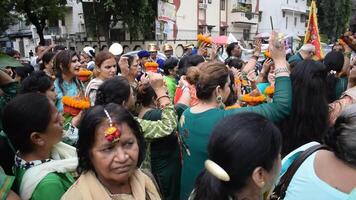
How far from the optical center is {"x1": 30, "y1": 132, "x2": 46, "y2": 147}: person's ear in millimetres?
2018

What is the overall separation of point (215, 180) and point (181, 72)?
12.2 feet

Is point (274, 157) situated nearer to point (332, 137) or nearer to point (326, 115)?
point (332, 137)

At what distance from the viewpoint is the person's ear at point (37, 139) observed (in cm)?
202

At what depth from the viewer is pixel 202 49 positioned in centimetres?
633

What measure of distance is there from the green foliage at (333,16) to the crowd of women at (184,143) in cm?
3767

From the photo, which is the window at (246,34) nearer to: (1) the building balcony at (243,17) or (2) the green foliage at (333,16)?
(1) the building balcony at (243,17)

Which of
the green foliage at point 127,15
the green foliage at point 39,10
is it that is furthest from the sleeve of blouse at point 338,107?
the green foliage at point 39,10

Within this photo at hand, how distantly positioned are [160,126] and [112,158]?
1.09 m

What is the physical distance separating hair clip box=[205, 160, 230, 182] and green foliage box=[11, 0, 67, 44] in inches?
802

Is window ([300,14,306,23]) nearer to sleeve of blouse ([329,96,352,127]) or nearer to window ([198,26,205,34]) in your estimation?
window ([198,26,205,34])

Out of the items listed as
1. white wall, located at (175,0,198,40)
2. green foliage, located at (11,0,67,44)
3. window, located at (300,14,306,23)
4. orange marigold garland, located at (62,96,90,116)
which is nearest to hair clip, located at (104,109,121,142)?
orange marigold garland, located at (62,96,90,116)

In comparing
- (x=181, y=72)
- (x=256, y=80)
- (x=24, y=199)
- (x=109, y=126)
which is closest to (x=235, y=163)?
(x=109, y=126)

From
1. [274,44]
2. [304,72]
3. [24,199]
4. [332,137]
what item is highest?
[274,44]

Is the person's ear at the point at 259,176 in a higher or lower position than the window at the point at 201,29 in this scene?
lower
